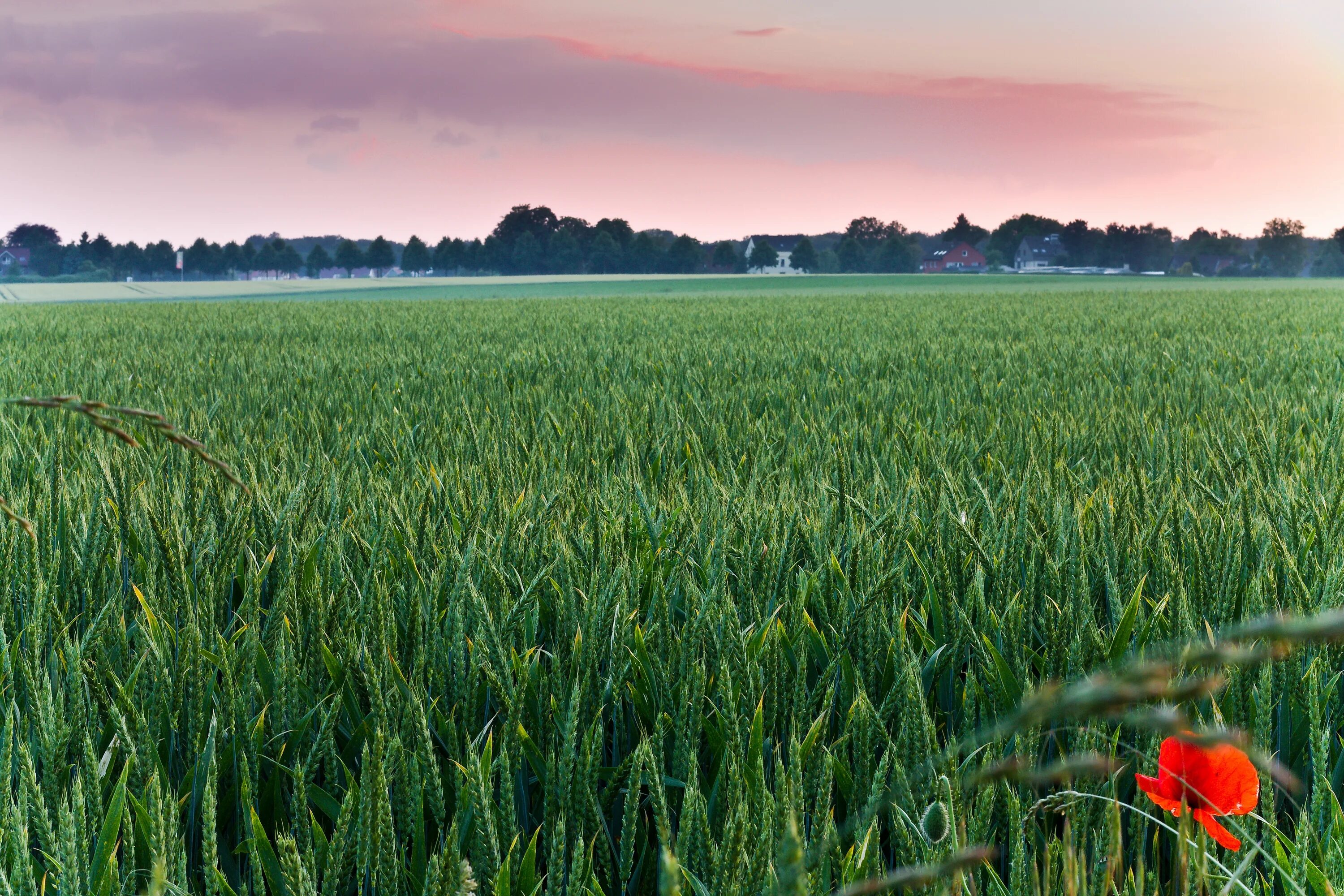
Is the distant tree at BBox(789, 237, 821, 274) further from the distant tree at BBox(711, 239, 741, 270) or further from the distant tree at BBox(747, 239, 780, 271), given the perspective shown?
the distant tree at BBox(711, 239, 741, 270)

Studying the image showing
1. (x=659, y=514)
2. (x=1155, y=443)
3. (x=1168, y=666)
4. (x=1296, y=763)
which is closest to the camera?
(x=1168, y=666)

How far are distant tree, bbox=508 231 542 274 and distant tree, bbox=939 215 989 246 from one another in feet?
169

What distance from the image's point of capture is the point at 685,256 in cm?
8281

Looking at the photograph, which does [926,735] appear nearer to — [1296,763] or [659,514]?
[1296,763]

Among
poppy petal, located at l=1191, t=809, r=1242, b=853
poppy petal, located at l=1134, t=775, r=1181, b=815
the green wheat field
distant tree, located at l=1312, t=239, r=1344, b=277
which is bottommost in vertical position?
the green wheat field

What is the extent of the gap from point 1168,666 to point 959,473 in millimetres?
2500

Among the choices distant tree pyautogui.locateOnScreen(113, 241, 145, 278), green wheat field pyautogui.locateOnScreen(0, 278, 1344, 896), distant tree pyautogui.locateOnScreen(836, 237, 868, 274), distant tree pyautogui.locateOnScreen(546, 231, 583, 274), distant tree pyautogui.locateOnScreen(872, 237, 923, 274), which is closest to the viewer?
green wheat field pyautogui.locateOnScreen(0, 278, 1344, 896)

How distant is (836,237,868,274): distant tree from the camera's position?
272 ft

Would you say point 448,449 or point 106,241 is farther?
point 106,241

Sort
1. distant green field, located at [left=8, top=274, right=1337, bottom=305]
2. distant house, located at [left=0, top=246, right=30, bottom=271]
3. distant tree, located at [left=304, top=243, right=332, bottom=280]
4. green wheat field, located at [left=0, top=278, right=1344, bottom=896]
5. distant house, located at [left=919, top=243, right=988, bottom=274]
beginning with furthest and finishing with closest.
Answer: distant house, located at [left=919, top=243, right=988, bottom=274] → distant house, located at [left=0, top=246, right=30, bottom=271] → distant tree, located at [left=304, top=243, right=332, bottom=280] → distant green field, located at [left=8, top=274, right=1337, bottom=305] → green wheat field, located at [left=0, top=278, right=1344, bottom=896]

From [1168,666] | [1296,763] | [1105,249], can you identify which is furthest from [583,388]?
[1105,249]

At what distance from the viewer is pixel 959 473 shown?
2.68m

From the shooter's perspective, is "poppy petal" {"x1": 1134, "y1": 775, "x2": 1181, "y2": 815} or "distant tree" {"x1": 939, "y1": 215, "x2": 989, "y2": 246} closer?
"poppy petal" {"x1": 1134, "y1": 775, "x2": 1181, "y2": 815}

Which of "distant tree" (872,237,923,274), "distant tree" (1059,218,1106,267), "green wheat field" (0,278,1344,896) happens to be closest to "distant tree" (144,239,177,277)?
"distant tree" (872,237,923,274)
